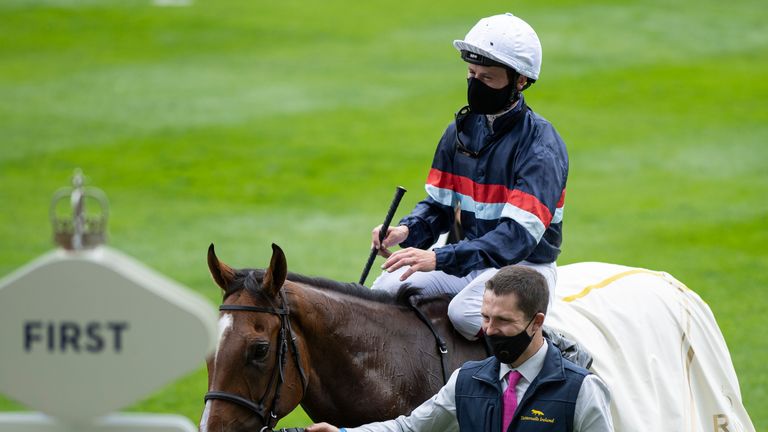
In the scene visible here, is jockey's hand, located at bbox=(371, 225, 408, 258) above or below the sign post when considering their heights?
below

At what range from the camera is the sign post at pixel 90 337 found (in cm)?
250

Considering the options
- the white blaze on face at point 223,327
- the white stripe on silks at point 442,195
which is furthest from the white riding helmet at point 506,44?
the white blaze on face at point 223,327

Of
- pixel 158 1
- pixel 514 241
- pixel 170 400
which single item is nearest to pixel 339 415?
pixel 514 241

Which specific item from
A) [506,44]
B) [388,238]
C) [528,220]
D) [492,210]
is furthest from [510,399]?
[506,44]

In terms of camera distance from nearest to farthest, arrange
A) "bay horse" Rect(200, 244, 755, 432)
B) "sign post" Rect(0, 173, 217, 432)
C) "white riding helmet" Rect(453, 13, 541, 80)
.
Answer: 1. "sign post" Rect(0, 173, 217, 432)
2. "bay horse" Rect(200, 244, 755, 432)
3. "white riding helmet" Rect(453, 13, 541, 80)

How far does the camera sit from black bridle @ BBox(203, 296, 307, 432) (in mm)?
4250

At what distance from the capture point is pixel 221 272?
444 cm

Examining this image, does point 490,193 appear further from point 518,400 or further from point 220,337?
point 220,337

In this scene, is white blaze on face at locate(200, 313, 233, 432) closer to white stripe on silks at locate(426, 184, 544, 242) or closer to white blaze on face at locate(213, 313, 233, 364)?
white blaze on face at locate(213, 313, 233, 364)

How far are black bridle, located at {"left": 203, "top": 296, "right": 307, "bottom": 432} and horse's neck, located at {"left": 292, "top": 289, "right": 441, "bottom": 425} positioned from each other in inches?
4.7

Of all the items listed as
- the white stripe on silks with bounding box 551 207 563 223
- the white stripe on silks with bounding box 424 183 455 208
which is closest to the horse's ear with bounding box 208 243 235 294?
the white stripe on silks with bounding box 424 183 455 208

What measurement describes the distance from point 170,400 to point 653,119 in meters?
10.1

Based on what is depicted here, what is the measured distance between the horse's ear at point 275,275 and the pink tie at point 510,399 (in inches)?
35.2

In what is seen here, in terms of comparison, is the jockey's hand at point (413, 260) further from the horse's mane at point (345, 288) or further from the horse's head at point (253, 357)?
the horse's head at point (253, 357)
